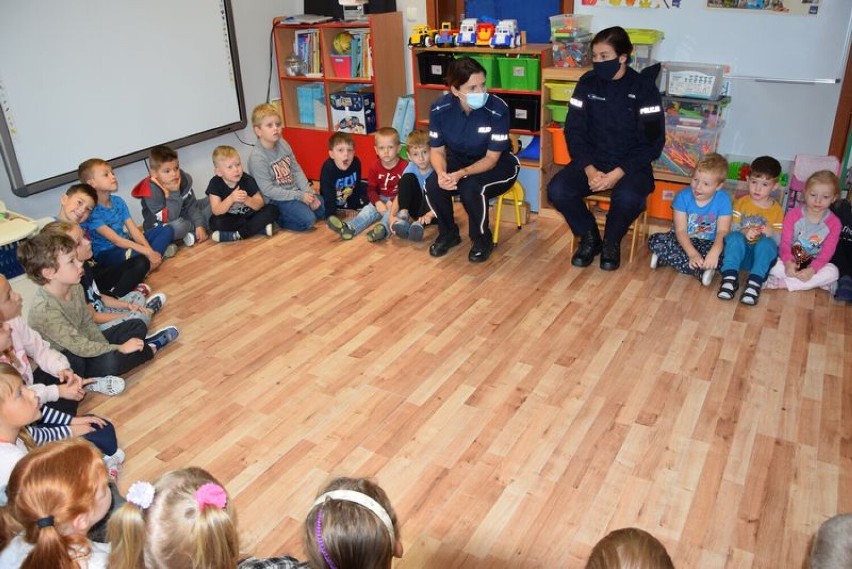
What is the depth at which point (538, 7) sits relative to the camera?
16.5ft

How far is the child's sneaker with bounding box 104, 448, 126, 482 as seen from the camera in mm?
2645

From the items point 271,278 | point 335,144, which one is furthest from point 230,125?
point 271,278

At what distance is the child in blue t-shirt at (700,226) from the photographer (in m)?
3.92

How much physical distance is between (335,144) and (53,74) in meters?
1.78

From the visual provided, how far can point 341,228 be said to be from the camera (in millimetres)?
4816

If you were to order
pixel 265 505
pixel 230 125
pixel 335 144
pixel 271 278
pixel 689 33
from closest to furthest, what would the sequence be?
1. pixel 265 505
2. pixel 271 278
3. pixel 689 33
4. pixel 335 144
5. pixel 230 125

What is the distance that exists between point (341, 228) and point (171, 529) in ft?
11.1

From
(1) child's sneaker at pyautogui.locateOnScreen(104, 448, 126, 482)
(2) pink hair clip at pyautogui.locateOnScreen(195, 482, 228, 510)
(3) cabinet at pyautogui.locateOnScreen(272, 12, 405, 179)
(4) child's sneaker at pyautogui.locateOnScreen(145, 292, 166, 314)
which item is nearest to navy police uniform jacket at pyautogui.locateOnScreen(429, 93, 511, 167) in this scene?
(3) cabinet at pyautogui.locateOnScreen(272, 12, 405, 179)

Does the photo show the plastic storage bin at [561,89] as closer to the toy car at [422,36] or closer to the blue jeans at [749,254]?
the toy car at [422,36]

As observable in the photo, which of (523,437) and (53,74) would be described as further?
(53,74)

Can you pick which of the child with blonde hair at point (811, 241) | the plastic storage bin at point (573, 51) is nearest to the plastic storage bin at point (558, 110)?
the plastic storage bin at point (573, 51)

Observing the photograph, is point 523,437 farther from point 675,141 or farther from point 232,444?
point 675,141

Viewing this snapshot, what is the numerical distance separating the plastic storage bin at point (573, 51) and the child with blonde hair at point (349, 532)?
3.80 m

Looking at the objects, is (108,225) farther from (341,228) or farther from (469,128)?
(469,128)
